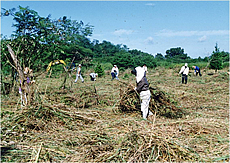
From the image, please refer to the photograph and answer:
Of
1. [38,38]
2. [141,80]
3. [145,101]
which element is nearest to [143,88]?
[141,80]

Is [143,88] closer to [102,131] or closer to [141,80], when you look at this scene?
[141,80]

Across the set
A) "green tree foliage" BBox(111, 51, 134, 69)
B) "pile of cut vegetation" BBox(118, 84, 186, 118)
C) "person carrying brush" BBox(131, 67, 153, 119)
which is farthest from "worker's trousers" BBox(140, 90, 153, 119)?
"green tree foliage" BBox(111, 51, 134, 69)

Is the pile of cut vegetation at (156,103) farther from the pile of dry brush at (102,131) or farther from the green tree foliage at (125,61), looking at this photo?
the green tree foliage at (125,61)

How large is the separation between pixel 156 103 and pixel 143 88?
2.24 feet

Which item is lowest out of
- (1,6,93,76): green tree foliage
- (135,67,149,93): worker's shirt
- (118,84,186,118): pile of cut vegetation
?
(118,84,186,118): pile of cut vegetation

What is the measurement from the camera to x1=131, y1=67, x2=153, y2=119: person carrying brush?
5301mm

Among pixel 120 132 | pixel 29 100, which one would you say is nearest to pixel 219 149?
pixel 120 132

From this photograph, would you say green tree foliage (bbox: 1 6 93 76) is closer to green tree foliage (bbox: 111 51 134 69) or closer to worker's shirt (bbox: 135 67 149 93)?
worker's shirt (bbox: 135 67 149 93)

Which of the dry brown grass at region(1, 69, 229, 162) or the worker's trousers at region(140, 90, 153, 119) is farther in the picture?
the worker's trousers at region(140, 90, 153, 119)

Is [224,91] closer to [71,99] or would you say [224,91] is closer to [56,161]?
[71,99]

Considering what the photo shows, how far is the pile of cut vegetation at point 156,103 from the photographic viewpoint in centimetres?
566

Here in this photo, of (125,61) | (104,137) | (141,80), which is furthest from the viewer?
(125,61)

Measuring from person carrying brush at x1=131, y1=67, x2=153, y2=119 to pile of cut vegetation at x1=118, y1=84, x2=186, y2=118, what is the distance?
0.32 metres

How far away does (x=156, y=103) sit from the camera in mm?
5734
